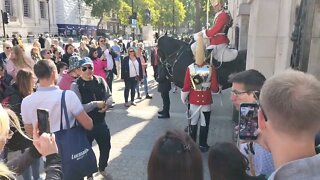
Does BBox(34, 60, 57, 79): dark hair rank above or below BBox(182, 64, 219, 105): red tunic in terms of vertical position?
above

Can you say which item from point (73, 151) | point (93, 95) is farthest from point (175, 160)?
point (93, 95)

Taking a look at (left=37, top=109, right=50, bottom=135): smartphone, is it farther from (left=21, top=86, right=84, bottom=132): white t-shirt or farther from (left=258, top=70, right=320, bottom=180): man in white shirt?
(left=258, top=70, right=320, bottom=180): man in white shirt

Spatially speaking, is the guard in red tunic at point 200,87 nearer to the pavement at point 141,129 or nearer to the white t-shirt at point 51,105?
the pavement at point 141,129

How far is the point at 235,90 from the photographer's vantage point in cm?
322

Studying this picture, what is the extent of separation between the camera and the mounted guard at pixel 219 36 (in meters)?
7.38

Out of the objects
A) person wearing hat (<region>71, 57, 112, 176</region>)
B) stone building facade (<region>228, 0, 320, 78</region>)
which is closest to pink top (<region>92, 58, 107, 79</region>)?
stone building facade (<region>228, 0, 320, 78</region>)

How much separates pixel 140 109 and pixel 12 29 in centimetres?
5365

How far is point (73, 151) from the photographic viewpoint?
12.1 ft

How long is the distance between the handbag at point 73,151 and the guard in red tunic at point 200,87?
2807 mm

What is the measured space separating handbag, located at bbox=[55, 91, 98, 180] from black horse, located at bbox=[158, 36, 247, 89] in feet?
13.9

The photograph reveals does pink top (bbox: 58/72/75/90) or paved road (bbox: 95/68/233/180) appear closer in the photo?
paved road (bbox: 95/68/233/180)

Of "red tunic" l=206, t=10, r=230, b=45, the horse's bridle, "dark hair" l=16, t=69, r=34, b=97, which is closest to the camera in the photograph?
"dark hair" l=16, t=69, r=34, b=97

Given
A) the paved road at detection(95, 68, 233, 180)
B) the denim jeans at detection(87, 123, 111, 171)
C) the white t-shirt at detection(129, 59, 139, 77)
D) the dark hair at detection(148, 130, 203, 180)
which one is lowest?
the paved road at detection(95, 68, 233, 180)

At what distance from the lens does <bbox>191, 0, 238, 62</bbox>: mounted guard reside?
24.2ft
